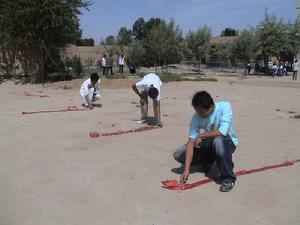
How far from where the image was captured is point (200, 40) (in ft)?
137

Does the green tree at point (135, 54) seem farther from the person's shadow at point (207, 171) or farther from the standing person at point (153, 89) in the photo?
the person's shadow at point (207, 171)

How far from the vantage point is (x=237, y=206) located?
5.16 meters

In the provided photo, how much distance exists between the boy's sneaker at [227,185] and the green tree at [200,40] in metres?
36.6

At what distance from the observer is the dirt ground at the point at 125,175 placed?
4930 mm

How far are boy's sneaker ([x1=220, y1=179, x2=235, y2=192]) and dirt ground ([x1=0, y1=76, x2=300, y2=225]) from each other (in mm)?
68

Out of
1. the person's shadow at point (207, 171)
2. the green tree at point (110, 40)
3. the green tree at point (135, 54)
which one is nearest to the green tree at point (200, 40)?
the green tree at point (135, 54)

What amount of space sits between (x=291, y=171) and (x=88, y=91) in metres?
8.03

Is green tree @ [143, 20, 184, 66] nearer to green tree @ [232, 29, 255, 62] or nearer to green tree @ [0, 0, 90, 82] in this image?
green tree @ [232, 29, 255, 62]

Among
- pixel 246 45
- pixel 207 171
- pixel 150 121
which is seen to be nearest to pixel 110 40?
pixel 246 45

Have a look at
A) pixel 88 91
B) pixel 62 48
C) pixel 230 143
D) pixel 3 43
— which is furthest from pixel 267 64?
pixel 230 143

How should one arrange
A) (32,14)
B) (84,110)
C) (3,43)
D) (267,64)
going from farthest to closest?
(267,64) < (3,43) < (32,14) < (84,110)

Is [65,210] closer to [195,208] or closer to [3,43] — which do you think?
[195,208]

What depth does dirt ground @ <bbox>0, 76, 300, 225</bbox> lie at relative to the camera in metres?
4.93

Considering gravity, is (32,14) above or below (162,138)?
above
